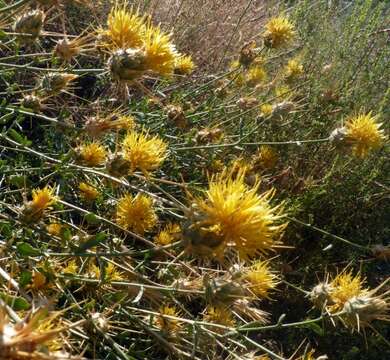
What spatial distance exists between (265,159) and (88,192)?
3.09 ft

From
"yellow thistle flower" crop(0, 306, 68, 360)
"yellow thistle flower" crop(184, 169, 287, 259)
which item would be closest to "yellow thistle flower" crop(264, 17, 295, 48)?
"yellow thistle flower" crop(184, 169, 287, 259)

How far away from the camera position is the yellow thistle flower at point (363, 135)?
2193 millimetres

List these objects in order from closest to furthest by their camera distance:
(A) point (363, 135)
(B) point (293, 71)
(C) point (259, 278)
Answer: (C) point (259, 278) < (A) point (363, 135) < (B) point (293, 71)

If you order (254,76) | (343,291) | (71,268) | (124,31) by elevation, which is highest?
(124,31)

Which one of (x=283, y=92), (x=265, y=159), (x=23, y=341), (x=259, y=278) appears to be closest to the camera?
(x=23, y=341)

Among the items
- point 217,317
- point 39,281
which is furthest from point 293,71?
point 39,281

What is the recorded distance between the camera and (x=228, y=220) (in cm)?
115

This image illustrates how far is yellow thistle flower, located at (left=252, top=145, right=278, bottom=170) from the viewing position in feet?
8.48

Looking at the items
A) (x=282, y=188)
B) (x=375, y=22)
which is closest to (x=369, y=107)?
(x=375, y=22)

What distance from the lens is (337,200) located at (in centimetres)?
277

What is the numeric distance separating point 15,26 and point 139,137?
0.52 m

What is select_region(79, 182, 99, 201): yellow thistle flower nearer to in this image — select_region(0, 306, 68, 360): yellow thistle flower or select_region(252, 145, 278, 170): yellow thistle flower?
select_region(252, 145, 278, 170): yellow thistle flower

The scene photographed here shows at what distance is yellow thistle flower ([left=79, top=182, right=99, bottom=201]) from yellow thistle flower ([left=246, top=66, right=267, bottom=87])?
1.26 meters

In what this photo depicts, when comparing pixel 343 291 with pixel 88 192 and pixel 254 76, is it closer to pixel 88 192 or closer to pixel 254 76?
pixel 88 192
